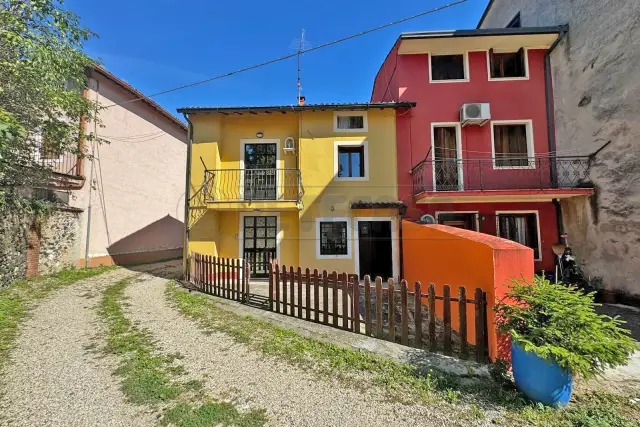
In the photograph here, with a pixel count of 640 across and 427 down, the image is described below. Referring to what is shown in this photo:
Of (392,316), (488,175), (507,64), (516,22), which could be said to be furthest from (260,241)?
(516,22)

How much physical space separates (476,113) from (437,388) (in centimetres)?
954

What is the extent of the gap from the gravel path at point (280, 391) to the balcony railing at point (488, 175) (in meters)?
7.69

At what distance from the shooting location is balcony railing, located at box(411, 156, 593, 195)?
979cm

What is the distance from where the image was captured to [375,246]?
10.1m

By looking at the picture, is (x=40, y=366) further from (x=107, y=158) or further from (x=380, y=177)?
(x=107, y=158)

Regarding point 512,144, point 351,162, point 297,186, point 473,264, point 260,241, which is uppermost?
point 512,144

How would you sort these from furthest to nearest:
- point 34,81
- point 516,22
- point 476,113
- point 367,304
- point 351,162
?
point 516,22 → point 351,162 → point 476,113 → point 34,81 → point 367,304

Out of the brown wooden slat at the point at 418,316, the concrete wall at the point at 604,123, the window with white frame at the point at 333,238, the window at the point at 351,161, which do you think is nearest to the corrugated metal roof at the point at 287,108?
the window at the point at 351,161

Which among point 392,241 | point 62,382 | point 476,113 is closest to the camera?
point 62,382

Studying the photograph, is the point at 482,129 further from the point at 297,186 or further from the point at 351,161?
the point at 297,186

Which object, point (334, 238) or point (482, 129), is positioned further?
point (482, 129)

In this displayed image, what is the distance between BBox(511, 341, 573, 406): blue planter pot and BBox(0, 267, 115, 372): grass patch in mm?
6467

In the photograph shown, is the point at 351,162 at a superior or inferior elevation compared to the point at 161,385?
superior

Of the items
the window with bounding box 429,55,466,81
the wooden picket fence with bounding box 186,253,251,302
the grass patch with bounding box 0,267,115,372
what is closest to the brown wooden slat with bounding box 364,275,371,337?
the wooden picket fence with bounding box 186,253,251,302
